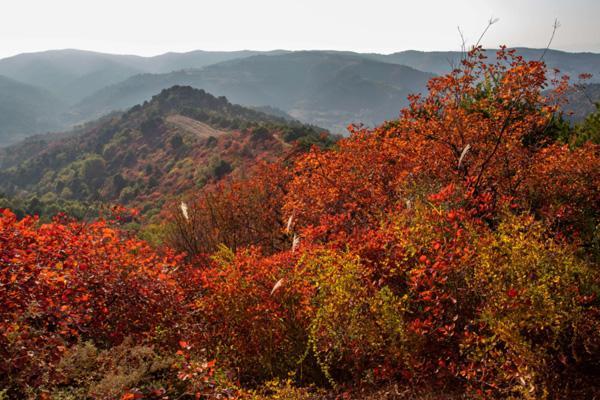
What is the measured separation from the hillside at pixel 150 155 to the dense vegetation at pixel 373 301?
146ft

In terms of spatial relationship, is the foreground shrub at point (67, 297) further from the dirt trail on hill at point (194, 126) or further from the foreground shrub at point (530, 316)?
the dirt trail on hill at point (194, 126)

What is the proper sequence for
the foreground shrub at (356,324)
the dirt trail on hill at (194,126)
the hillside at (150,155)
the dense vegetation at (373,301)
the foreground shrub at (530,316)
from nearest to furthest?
the foreground shrub at (530,316) < the dense vegetation at (373,301) < the foreground shrub at (356,324) < the hillside at (150,155) < the dirt trail on hill at (194,126)

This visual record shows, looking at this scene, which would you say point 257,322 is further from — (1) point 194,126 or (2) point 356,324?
(1) point 194,126

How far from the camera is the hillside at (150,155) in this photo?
69500 millimetres

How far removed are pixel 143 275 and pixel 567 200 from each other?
968 cm

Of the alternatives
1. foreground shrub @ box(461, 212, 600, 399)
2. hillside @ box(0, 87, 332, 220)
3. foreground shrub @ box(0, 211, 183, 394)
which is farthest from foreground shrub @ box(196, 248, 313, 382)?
hillside @ box(0, 87, 332, 220)

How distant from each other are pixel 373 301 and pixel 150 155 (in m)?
109

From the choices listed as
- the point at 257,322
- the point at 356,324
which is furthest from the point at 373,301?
the point at 257,322

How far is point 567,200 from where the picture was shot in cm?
929

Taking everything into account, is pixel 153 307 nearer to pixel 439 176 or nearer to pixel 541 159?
pixel 439 176

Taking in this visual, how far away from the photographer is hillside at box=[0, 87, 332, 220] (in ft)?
228

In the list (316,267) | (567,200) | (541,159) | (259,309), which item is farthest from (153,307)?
(541,159)

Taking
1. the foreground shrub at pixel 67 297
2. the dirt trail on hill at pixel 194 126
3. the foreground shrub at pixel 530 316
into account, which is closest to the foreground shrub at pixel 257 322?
the foreground shrub at pixel 67 297

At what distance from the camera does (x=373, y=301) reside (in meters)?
5.82
